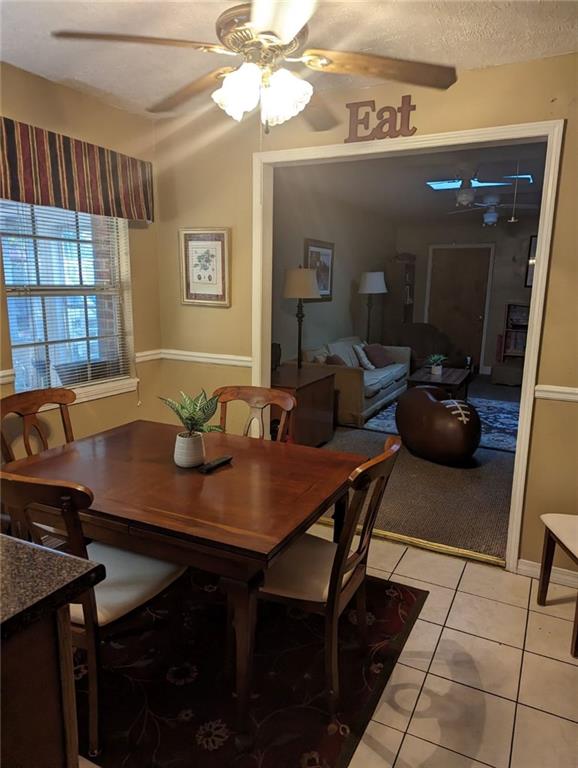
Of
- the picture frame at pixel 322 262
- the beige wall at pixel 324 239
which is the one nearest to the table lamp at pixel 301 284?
the beige wall at pixel 324 239

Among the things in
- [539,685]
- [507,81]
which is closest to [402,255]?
[507,81]

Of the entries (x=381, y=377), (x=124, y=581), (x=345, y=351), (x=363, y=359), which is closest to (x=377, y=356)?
(x=363, y=359)

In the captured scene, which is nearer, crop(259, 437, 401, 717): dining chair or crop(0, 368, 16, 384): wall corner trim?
crop(259, 437, 401, 717): dining chair

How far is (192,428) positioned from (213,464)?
6.5 inches

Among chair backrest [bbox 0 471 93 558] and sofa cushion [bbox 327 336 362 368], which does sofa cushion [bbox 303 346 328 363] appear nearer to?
sofa cushion [bbox 327 336 362 368]

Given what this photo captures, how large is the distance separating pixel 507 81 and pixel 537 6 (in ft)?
1.72

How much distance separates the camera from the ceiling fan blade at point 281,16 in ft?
4.56

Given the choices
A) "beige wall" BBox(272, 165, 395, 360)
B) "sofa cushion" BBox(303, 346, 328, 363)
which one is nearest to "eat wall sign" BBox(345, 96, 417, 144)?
"beige wall" BBox(272, 165, 395, 360)

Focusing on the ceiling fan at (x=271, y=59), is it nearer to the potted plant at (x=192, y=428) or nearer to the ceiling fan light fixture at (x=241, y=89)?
the ceiling fan light fixture at (x=241, y=89)

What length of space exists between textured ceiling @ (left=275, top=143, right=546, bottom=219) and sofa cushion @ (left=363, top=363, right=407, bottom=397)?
1.95 m

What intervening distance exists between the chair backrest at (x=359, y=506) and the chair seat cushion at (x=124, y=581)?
588mm

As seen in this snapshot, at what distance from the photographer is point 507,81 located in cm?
231

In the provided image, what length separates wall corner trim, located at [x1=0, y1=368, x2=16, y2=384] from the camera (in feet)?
8.26

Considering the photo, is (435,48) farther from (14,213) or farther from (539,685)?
(539,685)
